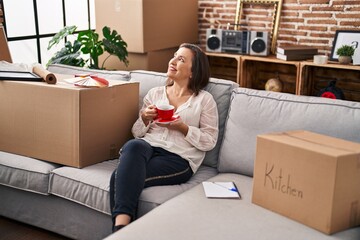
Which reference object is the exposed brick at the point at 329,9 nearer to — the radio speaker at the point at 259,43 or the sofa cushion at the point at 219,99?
the radio speaker at the point at 259,43

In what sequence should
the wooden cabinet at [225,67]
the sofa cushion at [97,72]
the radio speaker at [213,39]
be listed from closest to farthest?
the sofa cushion at [97,72]
the radio speaker at [213,39]
the wooden cabinet at [225,67]

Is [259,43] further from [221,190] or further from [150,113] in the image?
[221,190]

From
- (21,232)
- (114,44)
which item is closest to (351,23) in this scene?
(114,44)

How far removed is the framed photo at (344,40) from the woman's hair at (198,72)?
193 centimetres

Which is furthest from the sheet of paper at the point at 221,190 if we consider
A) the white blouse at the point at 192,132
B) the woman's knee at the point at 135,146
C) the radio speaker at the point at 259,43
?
the radio speaker at the point at 259,43

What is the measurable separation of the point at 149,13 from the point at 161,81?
5.53ft

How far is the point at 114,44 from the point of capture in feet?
12.8

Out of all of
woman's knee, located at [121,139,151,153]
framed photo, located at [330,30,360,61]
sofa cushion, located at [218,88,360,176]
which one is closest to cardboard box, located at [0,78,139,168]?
woman's knee, located at [121,139,151,153]

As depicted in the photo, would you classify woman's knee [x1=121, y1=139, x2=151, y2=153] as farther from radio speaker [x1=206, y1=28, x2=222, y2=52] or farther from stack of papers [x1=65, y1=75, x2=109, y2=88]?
radio speaker [x1=206, y1=28, x2=222, y2=52]

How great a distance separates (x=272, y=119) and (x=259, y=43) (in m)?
2.26

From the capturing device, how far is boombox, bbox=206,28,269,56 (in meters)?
4.35

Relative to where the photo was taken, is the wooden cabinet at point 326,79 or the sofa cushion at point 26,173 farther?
the wooden cabinet at point 326,79

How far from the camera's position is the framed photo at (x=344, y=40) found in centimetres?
395

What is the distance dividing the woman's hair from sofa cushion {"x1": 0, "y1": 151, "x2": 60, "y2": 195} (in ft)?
2.73
